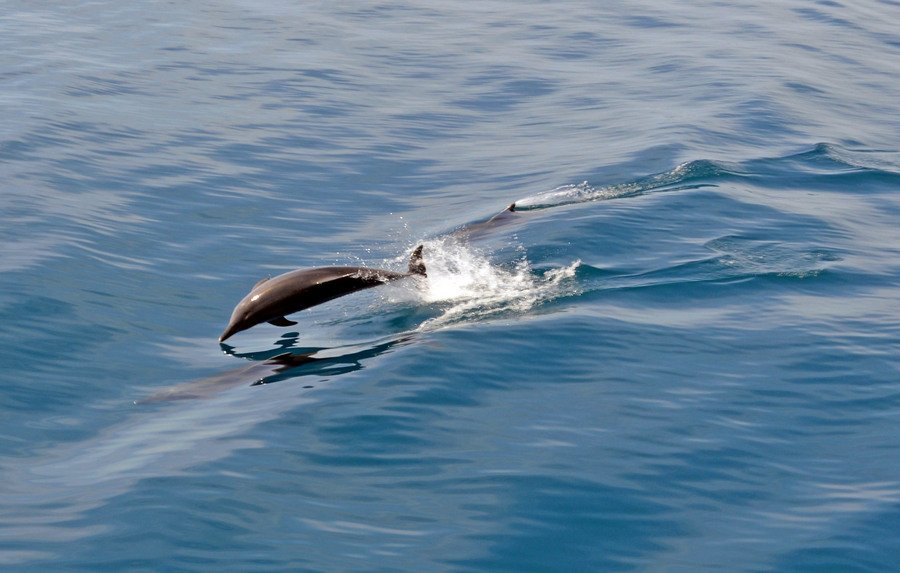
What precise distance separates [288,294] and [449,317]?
84.0 inches

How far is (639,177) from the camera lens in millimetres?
20422

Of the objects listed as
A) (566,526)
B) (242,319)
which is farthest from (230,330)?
(566,526)

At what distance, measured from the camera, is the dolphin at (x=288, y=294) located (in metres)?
13.9

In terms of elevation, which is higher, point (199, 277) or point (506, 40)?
point (506, 40)

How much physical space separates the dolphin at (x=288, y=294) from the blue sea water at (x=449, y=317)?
19.3 inches

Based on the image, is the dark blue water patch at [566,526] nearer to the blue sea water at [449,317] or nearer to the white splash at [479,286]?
the blue sea water at [449,317]

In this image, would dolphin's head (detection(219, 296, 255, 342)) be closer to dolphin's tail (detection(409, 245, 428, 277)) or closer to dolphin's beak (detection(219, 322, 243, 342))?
dolphin's beak (detection(219, 322, 243, 342))

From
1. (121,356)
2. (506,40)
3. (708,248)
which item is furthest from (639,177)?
(506,40)

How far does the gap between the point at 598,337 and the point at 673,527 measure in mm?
4188

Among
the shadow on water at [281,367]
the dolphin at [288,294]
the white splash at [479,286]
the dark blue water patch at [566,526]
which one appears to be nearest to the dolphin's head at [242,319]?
the dolphin at [288,294]

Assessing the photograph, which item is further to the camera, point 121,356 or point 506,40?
point 506,40

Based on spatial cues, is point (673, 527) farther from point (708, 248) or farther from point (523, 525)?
point (708, 248)

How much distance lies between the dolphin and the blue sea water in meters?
0.49

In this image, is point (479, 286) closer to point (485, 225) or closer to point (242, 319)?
point (485, 225)
